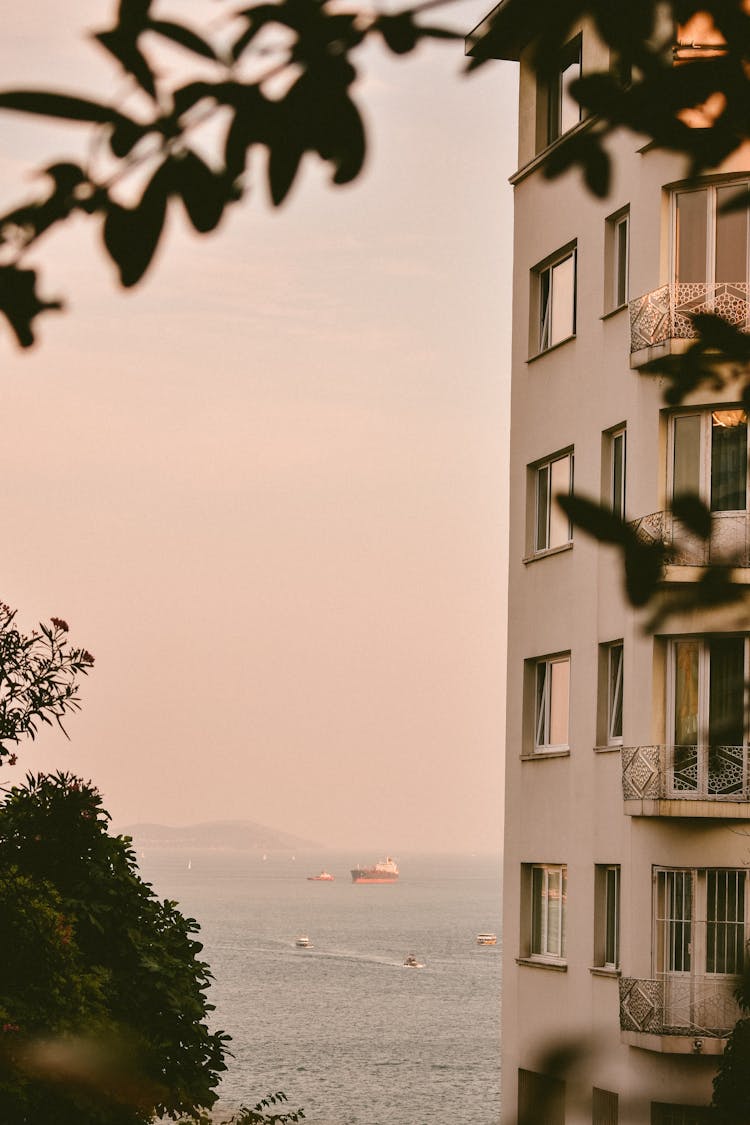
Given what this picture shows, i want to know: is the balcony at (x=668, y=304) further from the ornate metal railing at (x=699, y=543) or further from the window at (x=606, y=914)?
the ornate metal railing at (x=699, y=543)

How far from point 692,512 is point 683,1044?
76.1ft

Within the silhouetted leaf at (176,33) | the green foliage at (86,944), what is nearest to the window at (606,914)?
the green foliage at (86,944)

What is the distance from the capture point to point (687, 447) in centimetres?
2550

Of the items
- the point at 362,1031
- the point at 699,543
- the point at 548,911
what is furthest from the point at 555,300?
the point at 362,1031

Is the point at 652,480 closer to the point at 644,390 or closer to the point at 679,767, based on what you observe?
the point at 644,390

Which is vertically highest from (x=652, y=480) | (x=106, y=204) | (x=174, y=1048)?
(x=652, y=480)

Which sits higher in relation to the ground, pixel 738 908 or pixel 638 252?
pixel 638 252

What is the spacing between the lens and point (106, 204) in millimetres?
2420

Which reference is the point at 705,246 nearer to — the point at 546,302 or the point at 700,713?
the point at 546,302

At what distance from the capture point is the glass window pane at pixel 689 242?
85.6 feet

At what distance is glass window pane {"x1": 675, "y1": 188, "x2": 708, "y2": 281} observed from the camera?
85.6ft

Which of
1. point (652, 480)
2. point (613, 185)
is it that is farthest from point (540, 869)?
point (613, 185)

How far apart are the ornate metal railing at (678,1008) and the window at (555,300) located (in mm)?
9688

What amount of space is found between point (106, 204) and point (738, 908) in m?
23.6
